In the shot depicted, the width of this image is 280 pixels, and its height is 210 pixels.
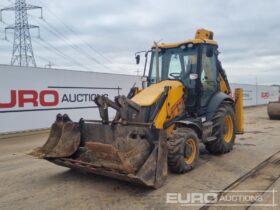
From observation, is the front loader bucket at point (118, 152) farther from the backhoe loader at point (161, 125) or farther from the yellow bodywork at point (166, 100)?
the yellow bodywork at point (166, 100)

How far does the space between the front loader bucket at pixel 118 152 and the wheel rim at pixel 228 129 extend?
10.6 ft

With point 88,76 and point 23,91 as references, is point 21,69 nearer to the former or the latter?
point 23,91

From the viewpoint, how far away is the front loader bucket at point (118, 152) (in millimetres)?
5016

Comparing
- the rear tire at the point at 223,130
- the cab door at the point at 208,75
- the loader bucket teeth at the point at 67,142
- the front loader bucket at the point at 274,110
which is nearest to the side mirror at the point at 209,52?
the cab door at the point at 208,75

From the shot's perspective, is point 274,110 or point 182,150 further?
point 274,110

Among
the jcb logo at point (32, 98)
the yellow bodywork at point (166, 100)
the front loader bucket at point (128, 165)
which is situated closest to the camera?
the front loader bucket at point (128, 165)

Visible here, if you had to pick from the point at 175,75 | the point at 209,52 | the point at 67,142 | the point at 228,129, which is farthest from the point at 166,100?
the point at 228,129

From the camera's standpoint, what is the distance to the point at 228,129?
829 cm

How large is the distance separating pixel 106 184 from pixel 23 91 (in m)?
8.68

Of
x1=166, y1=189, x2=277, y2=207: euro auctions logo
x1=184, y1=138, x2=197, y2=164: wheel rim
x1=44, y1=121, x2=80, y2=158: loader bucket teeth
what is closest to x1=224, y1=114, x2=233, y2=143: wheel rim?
x1=184, y1=138, x2=197, y2=164: wheel rim

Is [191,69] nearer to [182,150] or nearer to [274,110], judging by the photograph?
[182,150]

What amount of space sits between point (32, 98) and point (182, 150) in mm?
9184

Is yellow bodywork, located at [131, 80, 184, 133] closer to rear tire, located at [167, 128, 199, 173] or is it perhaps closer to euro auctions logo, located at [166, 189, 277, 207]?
rear tire, located at [167, 128, 199, 173]

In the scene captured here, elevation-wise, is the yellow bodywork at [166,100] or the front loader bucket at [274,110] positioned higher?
the yellow bodywork at [166,100]
